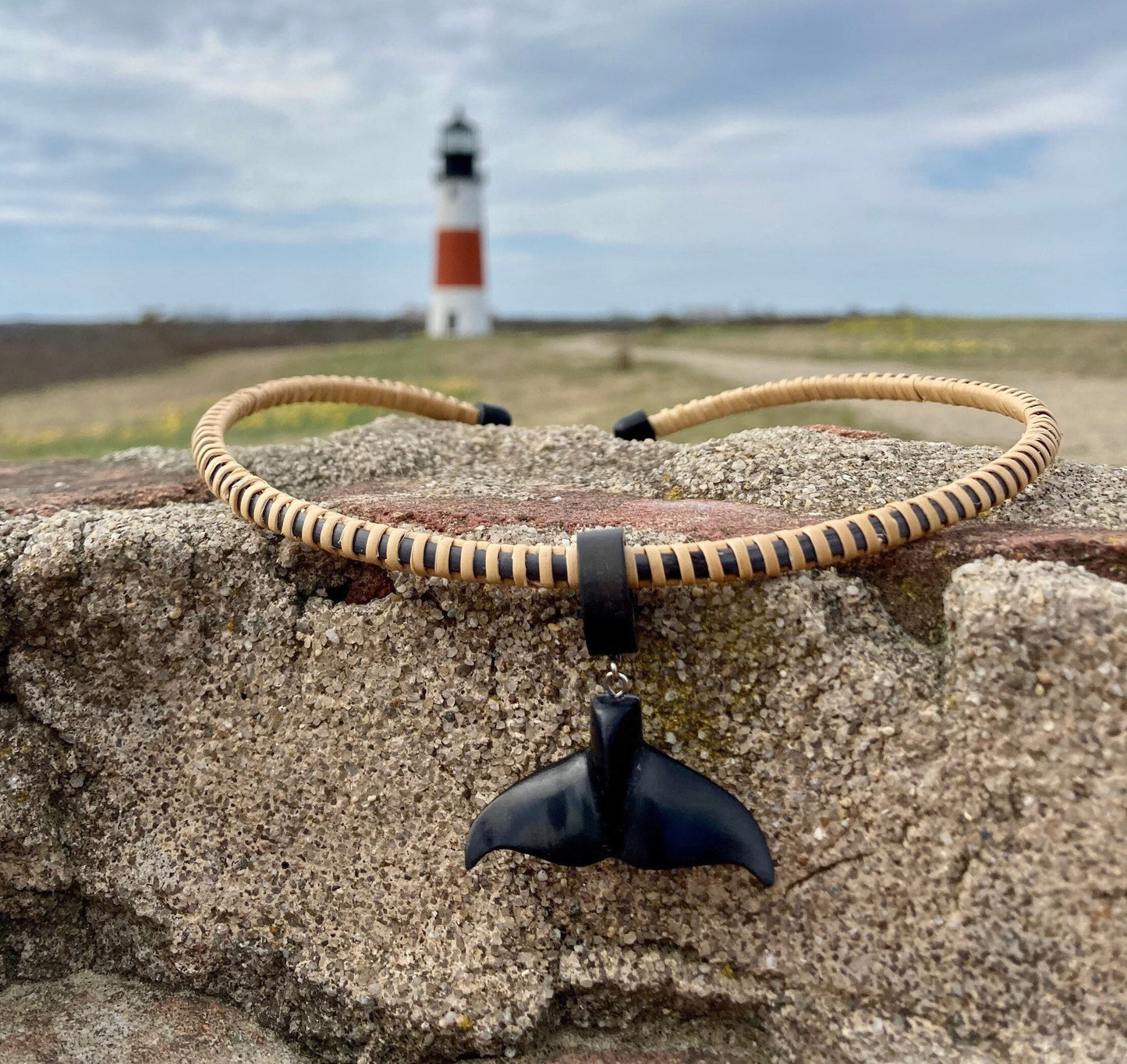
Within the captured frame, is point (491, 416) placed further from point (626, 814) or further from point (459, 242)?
point (459, 242)

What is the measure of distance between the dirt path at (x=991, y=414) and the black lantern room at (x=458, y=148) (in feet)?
41.1

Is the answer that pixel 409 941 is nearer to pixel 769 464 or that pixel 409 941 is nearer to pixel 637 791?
pixel 637 791

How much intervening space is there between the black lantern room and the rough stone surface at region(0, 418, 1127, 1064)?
100.0ft

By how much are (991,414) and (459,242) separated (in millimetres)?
23384

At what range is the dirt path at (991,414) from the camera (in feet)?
33.8

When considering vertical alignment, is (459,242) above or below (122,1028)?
above

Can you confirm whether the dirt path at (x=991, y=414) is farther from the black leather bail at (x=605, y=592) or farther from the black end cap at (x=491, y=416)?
the black leather bail at (x=605, y=592)

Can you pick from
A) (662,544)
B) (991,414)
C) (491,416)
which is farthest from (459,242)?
(662,544)

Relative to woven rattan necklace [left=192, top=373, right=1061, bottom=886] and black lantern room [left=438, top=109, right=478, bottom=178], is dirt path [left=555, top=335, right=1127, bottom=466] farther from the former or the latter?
black lantern room [left=438, top=109, right=478, bottom=178]

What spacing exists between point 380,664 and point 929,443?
5.96 ft

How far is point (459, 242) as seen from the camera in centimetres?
3141

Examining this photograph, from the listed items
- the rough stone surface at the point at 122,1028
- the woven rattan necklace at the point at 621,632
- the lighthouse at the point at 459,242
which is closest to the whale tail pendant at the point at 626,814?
the woven rattan necklace at the point at 621,632

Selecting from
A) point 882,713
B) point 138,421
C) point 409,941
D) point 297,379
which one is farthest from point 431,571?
point 138,421

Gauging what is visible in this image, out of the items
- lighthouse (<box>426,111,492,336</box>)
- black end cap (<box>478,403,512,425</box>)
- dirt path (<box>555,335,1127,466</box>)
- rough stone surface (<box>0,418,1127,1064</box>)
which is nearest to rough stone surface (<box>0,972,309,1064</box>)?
rough stone surface (<box>0,418,1127,1064</box>)
